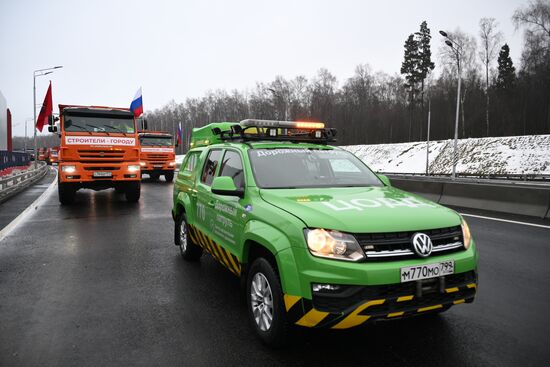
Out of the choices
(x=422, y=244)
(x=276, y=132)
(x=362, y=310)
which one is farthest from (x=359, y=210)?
(x=276, y=132)

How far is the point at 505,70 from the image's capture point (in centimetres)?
5594

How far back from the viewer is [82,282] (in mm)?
5285

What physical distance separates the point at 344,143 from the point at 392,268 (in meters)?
75.7

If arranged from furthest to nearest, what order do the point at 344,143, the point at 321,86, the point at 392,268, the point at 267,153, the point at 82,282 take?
the point at 321,86 → the point at 344,143 → the point at 82,282 → the point at 267,153 → the point at 392,268

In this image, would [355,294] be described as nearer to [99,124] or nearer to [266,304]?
[266,304]

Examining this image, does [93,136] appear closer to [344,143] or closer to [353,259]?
[353,259]

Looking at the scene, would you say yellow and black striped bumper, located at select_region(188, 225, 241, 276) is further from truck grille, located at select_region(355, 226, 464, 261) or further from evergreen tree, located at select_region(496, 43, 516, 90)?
evergreen tree, located at select_region(496, 43, 516, 90)

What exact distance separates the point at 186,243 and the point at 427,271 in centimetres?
402

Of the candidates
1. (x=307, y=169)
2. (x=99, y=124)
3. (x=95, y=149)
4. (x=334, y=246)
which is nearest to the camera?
(x=334, y=246)

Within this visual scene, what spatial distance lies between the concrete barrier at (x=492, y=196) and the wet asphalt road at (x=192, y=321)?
3774 millimetres

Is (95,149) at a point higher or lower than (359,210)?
higher

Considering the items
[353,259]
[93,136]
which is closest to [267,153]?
[353,259]

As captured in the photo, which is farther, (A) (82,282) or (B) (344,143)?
(B) (344,143)

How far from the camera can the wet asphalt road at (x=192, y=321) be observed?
10.7 ft
